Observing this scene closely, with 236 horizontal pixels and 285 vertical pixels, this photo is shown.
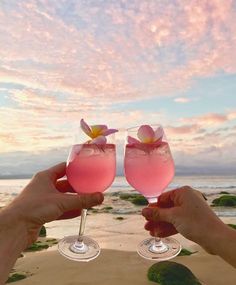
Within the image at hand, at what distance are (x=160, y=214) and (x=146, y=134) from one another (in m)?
0.70

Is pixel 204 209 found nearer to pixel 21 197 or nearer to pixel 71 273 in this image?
pixel 21 197

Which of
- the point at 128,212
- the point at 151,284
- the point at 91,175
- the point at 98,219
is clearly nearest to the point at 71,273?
the point at 151,284

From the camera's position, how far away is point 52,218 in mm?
3543

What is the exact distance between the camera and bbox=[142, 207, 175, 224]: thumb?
3.66 metres

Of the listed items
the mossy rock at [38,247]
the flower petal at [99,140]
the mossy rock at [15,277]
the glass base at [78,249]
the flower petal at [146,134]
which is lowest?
the mossy rock at [38,247]

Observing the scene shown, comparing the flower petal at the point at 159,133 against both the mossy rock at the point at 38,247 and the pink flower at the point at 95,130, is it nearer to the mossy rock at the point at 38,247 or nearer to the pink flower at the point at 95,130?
the pink flower at the point at 95,130

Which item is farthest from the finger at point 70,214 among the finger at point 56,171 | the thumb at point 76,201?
the thumb at point 76,201

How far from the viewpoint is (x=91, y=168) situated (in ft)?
12.6

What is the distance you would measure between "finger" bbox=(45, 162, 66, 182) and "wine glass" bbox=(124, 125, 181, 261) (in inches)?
21.6

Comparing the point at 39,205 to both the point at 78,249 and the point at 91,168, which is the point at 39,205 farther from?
the point at 78,249

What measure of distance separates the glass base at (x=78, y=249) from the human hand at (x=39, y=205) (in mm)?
521

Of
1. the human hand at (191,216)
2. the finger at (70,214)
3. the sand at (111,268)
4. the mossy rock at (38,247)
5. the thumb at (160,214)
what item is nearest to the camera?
the human hand at (191,216)

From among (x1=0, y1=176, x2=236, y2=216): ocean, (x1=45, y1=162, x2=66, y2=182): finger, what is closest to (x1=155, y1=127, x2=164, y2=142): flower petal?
(x1=45, y1=162, x2=66, y2=182): finger

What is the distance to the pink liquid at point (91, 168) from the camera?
152 inches
